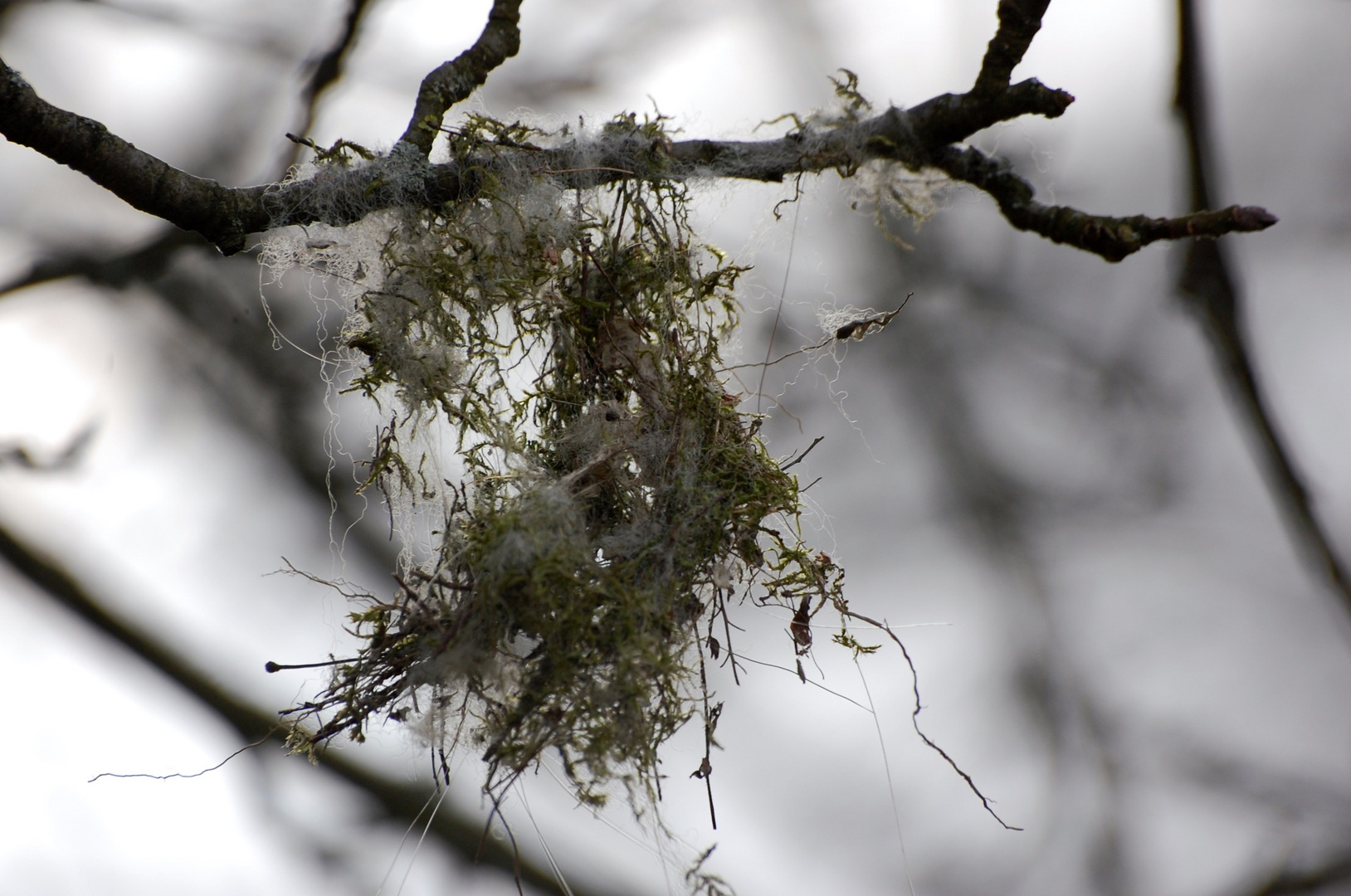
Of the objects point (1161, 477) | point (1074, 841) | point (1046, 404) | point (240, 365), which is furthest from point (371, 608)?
point (1074, 841)

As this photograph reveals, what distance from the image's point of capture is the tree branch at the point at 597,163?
1.89 ft

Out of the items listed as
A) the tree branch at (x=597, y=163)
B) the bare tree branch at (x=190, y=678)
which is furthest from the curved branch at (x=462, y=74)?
the bare tree branch at (x=190, y=678)

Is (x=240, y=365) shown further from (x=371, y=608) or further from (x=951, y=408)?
(x=951, y=408)

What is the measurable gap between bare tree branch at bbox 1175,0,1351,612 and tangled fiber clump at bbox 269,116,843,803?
77 cm

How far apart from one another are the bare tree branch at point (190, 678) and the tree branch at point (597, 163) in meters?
1.44

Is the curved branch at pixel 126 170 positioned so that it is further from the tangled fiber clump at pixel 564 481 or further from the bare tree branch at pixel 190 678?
the bare tree branch at pixel 190 678

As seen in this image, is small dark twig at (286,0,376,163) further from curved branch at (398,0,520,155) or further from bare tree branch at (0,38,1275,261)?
bare tree branch at (0,38,1275,261)

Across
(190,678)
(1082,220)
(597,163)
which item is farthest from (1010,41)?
(190,678)

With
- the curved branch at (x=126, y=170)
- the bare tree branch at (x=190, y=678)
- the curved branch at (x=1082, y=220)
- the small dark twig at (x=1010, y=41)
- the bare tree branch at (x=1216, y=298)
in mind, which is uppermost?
the bare tree branch at (x=1216, y=298)

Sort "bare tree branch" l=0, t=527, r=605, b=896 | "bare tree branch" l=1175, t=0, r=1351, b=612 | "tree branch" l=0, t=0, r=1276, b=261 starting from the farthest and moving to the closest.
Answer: "bare tree branch" l=0, t=527, r=605, b=896, "bare tree branch" l=1175, t=0, r=1351, b=612, "tree branch" l=0, t=0, r=1276, b=261

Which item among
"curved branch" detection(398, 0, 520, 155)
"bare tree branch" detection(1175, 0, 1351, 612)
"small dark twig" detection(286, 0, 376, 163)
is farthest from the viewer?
"small dark twig" detection(286, 0, 376, 163)

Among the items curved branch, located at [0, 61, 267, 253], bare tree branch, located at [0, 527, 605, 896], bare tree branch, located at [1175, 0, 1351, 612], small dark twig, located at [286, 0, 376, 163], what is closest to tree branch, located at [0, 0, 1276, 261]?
curved branch, located at [0, 61, 267, 253]

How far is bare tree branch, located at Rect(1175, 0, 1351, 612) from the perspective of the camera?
40.4 inches

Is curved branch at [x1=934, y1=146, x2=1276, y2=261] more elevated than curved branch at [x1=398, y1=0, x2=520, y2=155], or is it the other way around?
curved branch at [x1=398, y1=0, x2=520, y2=155]
